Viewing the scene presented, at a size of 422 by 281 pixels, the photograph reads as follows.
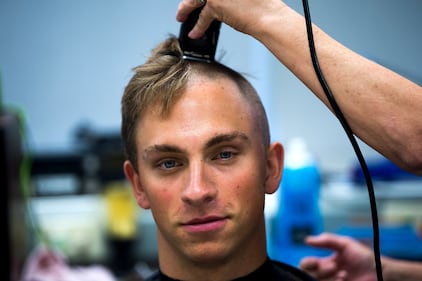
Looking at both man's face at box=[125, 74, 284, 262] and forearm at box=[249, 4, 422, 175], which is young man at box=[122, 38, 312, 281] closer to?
man's face at box=[125, 74, 284, 262]

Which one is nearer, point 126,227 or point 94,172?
point 126,227

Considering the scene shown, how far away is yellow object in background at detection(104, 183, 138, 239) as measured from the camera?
243 centimetres

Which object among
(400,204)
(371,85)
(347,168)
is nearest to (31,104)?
(347,168)

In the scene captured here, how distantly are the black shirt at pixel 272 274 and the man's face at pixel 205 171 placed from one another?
64 millimetres

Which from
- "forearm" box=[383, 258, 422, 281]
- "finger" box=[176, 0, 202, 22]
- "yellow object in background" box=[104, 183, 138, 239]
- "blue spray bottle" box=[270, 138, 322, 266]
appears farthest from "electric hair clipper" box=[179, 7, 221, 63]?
"yellow object in background" box=[104, 183, 138, 239]

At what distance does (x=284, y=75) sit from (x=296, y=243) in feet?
3.16

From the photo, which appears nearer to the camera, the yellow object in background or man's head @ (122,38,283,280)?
man's head @ (122,38,283,280)

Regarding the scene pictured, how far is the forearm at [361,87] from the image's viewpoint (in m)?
0.99

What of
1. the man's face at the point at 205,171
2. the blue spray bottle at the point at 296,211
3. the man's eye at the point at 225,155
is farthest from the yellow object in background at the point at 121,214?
the man's eye at the point at 225,155

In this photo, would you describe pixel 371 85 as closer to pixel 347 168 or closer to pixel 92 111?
pixel 347 168

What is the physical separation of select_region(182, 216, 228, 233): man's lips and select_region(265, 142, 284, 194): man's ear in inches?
6.9

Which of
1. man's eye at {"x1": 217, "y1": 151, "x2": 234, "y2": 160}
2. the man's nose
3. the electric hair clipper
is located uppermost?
the electric hair clipper

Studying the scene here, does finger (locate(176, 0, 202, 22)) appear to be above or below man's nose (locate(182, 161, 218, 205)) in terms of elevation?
above

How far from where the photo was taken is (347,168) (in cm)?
294
